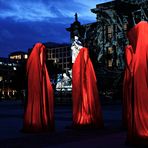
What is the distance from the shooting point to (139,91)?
907 centimetres

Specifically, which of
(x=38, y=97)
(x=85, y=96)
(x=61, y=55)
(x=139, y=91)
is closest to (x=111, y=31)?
(x=85, y=96)

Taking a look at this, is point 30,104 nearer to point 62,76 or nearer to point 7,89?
point 62,76

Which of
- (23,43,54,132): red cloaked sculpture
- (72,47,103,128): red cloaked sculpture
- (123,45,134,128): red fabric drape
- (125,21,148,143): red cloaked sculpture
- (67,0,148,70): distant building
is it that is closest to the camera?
(125,21,148,143): red cloaked sculpture

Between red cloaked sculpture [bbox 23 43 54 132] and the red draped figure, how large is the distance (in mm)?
1624

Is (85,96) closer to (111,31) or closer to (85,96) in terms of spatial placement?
(85,96)

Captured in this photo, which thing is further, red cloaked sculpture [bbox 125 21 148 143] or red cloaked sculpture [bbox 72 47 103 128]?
red cloaked sculpture [bbox 72 47 103 128]

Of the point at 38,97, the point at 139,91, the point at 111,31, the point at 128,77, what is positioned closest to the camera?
the point at 139,91

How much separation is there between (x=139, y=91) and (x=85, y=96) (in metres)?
5.55

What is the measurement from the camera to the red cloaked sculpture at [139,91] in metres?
8.95

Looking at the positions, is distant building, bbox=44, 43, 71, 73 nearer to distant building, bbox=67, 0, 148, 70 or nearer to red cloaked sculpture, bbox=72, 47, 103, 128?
distant building, bbox=67, 0, 148, 70

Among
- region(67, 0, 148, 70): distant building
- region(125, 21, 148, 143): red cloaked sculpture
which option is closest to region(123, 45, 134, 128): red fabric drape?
region(125, 21, 148, 143): red cloaked sculpture

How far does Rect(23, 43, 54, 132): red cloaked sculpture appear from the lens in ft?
41.4

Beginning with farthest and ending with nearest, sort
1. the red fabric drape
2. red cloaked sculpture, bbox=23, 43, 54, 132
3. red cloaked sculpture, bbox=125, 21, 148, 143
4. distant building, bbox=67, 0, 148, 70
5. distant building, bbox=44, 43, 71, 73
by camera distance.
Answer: distant building, bbox=44, 43, 71, 73 → distant building, bbox=67, 0, 148, 70 → red cloaked sculpture, bbox=23, 43, 54, 132 → the red fabric drape → red cloaked sculpture, bbox=125, 21, 148, 143

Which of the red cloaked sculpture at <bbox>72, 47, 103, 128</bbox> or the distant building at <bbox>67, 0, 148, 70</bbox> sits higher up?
the distant building at <bbox>67, 0, 148, 70</bbox>
